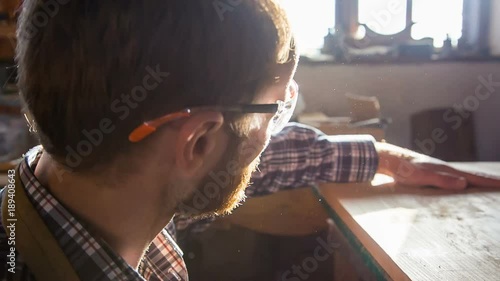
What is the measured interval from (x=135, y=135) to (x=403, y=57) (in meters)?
2.47

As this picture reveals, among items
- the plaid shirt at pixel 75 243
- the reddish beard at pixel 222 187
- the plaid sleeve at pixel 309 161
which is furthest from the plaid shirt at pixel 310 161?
the plaid shirt at pixel 75 243

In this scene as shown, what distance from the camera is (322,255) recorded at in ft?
4.77

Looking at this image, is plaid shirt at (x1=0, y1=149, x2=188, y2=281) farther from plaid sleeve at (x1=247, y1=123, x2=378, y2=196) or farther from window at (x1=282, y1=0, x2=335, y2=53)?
window at (x1=282, y1=0, x2=335, y2=53)

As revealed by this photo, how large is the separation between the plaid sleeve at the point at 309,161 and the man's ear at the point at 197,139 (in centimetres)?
48

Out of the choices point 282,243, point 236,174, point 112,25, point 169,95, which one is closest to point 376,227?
Answer: point 236,174

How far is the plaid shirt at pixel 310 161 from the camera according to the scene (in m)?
1.13

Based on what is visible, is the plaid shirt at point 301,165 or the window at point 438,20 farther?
the window at point 438,20

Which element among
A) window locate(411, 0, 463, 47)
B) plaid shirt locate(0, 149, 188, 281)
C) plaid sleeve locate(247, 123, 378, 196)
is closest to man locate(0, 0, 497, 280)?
plaid shirt locate(0, 149, 188, 281)

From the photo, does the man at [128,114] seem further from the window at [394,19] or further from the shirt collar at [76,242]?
the window at [394,19]

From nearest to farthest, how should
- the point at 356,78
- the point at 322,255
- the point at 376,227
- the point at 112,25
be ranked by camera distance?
the point at 112,25 < the point at 376,227 < the point at 322,255 < the point at 356,78

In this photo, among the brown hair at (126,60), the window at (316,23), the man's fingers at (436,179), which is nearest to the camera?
the brown hair at (126,60)

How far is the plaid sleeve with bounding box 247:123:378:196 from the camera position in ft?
3.73

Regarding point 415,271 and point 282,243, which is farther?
point 282,243

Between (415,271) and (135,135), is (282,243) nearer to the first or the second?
(415,271)
